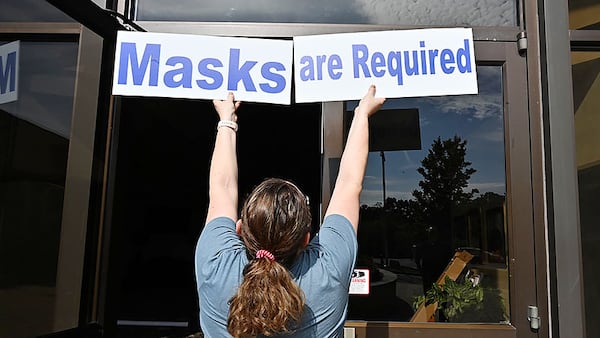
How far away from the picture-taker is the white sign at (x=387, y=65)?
1.68 metres

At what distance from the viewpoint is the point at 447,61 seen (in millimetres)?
1704

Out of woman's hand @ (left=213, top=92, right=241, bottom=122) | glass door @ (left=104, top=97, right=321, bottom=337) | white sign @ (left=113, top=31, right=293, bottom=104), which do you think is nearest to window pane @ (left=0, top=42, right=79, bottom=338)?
white sign @ (left=113, top=31, right=293, bottom=104)

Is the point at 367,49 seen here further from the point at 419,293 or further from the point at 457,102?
the point at 419,293

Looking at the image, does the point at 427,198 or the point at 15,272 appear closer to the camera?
the point at 15,272

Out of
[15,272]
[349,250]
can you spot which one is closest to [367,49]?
[349,250]

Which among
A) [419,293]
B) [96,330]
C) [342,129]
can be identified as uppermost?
[342,129]

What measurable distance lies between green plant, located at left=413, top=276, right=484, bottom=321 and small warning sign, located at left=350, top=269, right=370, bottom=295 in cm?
23

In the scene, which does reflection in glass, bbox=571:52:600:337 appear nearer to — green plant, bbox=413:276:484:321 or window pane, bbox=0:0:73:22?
green plant, bbox=413:276:484:321

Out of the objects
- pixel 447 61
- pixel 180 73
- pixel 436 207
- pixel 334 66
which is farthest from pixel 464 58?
pixel 180 73

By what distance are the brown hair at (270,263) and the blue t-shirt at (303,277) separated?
4cm

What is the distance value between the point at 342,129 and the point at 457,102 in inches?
24.9

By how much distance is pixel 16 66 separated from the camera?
1.63m

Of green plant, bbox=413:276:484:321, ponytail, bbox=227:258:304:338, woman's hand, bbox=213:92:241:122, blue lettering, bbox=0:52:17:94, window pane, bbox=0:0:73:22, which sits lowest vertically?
green plant, bbox=413:276:484:321

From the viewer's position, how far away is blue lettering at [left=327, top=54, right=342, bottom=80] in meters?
1.71
